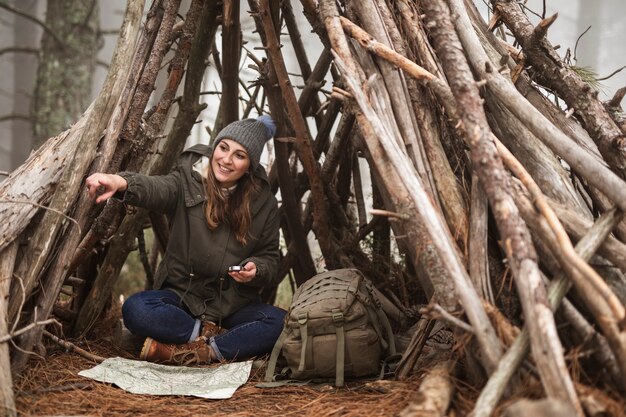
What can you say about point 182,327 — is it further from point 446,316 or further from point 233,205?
point 446,316

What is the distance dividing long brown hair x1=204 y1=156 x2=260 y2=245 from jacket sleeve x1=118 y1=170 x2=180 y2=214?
0.18m

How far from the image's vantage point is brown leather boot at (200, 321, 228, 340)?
311 cm

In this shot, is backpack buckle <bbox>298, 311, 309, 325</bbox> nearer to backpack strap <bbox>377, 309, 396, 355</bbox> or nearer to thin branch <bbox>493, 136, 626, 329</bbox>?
backpack strap <bbox>377, 309, 396, 355</bbox>

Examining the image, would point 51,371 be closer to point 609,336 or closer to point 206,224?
point 206,224

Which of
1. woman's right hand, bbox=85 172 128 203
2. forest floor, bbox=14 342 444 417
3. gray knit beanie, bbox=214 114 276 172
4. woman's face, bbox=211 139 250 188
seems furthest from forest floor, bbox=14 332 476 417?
gray knit beanie, bbox=214 114 276 172

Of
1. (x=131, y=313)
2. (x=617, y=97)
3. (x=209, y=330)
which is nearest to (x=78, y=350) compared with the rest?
(x=131, y=313)

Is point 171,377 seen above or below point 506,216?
below

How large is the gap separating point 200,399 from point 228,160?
1.20m

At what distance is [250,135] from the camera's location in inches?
123

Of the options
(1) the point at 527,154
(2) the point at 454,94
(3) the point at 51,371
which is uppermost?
(2) the point at 454,94

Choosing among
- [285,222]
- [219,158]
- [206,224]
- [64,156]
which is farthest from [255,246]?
[64,156]

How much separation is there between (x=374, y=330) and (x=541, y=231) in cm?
101

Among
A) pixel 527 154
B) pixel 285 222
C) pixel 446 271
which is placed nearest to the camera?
pixel 446 271

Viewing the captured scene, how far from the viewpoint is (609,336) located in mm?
1721
